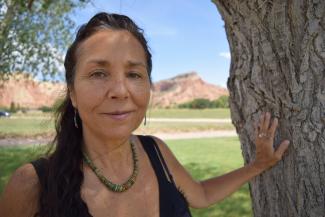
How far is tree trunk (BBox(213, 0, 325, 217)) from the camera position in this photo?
6.25ft

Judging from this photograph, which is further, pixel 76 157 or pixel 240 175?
pixel 240 175

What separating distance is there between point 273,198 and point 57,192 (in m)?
1.05

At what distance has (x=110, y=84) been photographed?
156 cm

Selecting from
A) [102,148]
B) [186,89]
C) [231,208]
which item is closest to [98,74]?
[102,148]

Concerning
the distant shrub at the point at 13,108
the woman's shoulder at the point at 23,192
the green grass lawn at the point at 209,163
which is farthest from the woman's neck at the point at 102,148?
the distant shrub at the point at 13,108

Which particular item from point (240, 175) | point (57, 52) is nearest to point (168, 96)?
point (57, 52)

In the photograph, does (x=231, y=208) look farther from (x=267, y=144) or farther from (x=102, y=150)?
(x=102, y=150)

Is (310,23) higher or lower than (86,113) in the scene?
higher

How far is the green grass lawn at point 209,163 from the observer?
6.08 m

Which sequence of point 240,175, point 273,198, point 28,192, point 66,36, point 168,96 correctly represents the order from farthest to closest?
point 168,96 < point 66,36 < point 240,175 < point 273,198 < point 28,192

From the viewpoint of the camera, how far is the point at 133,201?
1.75 metres

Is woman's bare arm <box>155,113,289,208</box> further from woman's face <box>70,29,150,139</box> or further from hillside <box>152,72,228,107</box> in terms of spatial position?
hillside <box>152,72,228,107</box>

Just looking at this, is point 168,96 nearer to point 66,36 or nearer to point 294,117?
point 66,36

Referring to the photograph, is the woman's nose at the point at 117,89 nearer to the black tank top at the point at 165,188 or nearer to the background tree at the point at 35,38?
the black tank top at the point at 165,188
